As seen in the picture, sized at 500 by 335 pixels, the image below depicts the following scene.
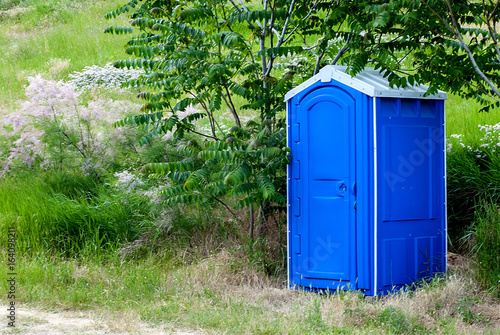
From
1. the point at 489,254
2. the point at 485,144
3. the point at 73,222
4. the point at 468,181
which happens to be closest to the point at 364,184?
the point at 489,254

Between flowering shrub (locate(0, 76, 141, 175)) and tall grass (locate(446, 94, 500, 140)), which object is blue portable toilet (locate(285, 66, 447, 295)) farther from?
flowering shrub (locate(0, 76, 141, 175))

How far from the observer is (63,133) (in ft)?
29.2

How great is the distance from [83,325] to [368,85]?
3.52 meters

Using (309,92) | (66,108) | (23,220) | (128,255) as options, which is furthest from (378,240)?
(66,108)

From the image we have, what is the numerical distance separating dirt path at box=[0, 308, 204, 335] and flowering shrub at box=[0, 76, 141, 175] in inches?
162

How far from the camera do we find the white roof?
17.3ft

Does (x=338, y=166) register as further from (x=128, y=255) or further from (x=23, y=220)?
(x=23, y=220)

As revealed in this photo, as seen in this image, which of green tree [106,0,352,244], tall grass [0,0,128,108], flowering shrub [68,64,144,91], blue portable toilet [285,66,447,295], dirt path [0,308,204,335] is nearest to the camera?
dirt path [0,308,204,335]

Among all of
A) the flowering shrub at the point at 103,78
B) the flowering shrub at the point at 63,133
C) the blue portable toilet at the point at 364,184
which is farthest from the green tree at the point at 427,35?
the flowering shrub at the point at 103,78

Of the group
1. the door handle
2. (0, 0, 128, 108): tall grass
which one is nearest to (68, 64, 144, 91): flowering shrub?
(0, 0, 128, 108): tall grass

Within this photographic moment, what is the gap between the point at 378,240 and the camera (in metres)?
5.33

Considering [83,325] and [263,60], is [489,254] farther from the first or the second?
[83,325]

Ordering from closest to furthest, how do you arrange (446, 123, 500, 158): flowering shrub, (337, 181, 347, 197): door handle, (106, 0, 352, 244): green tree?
1. (337, 181, 347, 197): door handle
2. (106, 0, 352, 244): green tree
3. (446, 123, 500, 158): flowering shrub

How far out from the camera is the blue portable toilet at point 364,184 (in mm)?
5328
